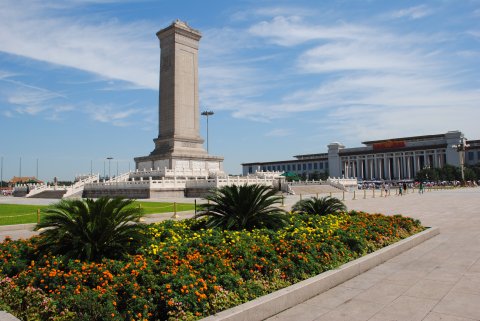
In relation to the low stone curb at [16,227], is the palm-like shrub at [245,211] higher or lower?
higher

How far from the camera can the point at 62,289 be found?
6.11m

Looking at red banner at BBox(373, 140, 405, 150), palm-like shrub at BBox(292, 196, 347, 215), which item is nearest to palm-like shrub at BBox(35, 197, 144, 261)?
palm-like shrub at BBox(292, 196, 347, 215)

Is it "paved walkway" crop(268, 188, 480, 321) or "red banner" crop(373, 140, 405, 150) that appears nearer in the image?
"paved walkway" crop(268, 188, 480, 321)

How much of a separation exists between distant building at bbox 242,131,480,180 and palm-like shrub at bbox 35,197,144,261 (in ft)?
395

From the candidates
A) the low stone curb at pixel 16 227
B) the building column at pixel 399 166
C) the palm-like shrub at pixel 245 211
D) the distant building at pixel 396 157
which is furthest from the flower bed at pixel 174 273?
the building column at pixel 399 166

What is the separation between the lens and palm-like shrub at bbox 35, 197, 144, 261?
7798 mm

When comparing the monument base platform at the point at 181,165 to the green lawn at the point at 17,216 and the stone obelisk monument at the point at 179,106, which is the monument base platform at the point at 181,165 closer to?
the stone obelisk monument at the point at 179,106

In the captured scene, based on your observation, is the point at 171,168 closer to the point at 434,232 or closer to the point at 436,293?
the point at 434,232

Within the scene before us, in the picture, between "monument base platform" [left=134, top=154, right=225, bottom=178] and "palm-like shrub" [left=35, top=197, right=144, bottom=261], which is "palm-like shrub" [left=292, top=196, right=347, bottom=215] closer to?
"palm-like shrub" [left=35, top=197, right=144, bottom=261]

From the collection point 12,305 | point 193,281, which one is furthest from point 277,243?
point 12,305

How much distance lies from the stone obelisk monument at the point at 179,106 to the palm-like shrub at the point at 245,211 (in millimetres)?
44949

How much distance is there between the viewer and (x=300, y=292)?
6895 mm

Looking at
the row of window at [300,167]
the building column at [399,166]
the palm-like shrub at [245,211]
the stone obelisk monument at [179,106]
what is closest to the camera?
the palm-like shrub at [245,211]

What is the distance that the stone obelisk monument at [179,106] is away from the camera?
5759 centimetres
